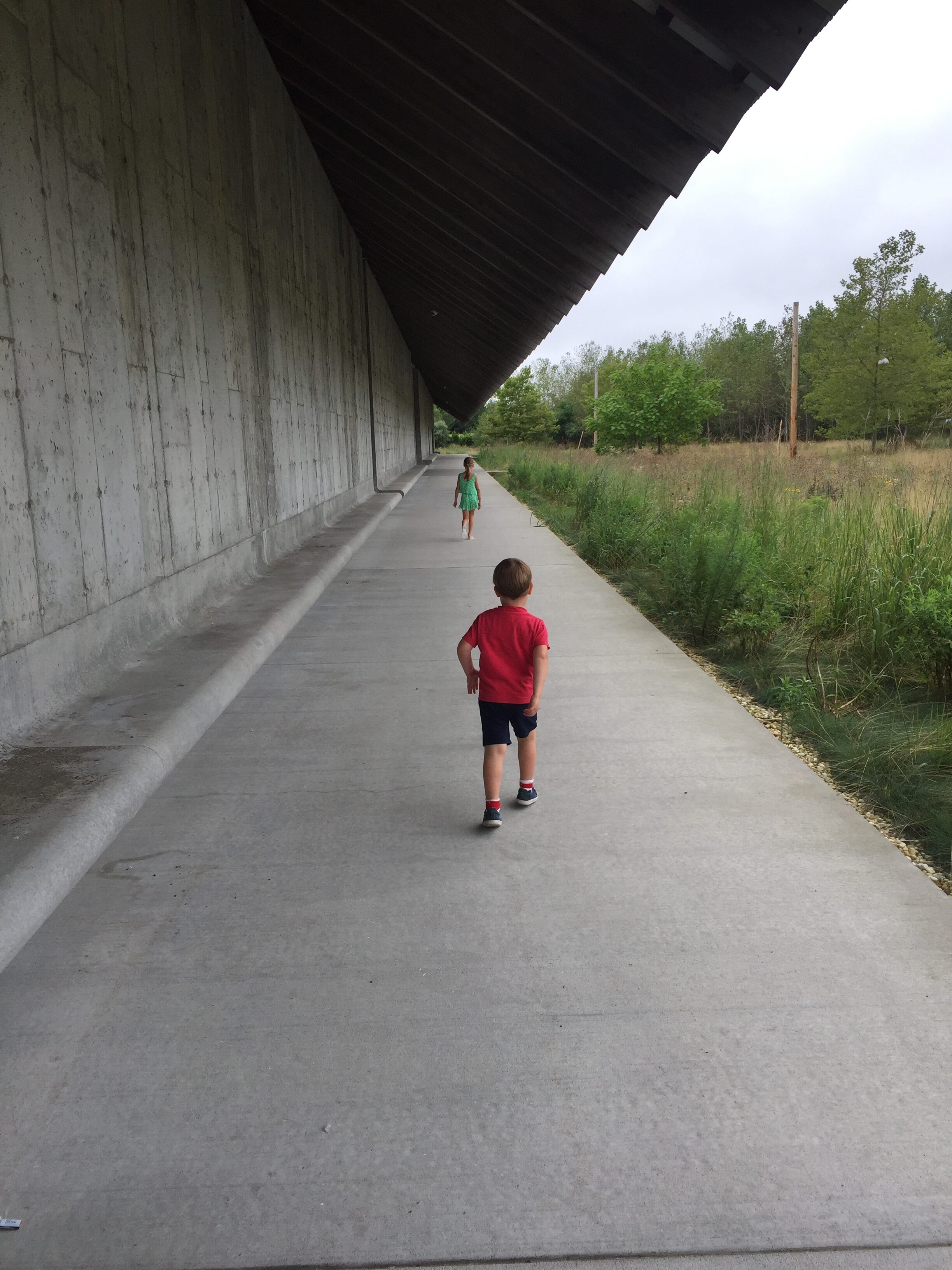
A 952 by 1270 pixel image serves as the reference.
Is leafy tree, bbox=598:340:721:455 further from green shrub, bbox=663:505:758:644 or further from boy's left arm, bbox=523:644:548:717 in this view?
boy's left arm, bbox=523:644:548:717

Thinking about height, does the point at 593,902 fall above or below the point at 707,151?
below

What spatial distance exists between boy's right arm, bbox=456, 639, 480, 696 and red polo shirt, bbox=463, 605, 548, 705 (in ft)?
0.09

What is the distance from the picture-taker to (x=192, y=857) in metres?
3.51

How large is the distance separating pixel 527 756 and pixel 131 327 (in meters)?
4.02

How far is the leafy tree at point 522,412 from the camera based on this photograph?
92.8m

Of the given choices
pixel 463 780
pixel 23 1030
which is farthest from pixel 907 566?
pixel 23 1030

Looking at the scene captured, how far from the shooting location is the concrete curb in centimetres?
283

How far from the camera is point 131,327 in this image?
5926mm

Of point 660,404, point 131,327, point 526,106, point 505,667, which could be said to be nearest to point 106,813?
point 505,667

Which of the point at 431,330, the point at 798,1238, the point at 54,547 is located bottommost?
the point at 798,1238

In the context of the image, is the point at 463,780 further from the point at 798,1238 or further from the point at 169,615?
the point at 169,615

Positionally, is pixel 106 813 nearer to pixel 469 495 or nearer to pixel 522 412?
pixel 469 495

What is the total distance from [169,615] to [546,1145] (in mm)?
5314

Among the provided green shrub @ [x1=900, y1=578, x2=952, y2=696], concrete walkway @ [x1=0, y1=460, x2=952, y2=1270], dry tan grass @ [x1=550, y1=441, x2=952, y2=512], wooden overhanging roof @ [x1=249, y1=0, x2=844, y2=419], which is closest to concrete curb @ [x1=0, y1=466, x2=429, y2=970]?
concrete walkway @ [x1=0, y1=460, x2=952, y2=1270]
